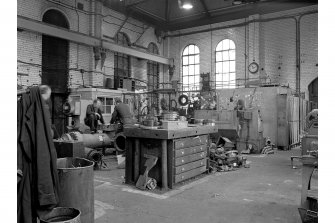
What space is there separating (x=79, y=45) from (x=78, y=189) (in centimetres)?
1062

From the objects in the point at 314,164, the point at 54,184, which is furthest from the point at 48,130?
the point at 314,164

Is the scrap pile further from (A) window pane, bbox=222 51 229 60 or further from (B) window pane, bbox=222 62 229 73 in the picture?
(A) window pane, bbox=222 51 229 60

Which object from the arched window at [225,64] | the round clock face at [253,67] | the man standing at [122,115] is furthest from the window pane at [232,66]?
the man standing at [122,115]

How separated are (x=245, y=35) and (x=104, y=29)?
7.18 meters

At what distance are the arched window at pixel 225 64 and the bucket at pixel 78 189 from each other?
523 inches

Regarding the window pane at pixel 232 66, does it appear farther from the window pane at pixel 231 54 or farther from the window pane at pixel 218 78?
the window pane at pixel 218 78

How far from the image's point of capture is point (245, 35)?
49.5 ft

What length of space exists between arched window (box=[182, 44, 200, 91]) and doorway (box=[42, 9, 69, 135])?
725 cm

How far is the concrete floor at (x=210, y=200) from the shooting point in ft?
11.8

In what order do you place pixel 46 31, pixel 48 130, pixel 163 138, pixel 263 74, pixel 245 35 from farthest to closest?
pixel 245 35
pixel 263 74
pixel 46 31
pixel 163 138
pixel 48 130

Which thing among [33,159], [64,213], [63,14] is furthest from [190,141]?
[63,14]

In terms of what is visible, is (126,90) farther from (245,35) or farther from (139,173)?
(139,173)

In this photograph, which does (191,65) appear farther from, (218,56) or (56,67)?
(56,67)

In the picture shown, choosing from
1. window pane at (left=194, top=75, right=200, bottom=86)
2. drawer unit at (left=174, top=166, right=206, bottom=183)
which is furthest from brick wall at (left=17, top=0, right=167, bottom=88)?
drawer unit at (left=174, top=166, right=206, bottom=183)
